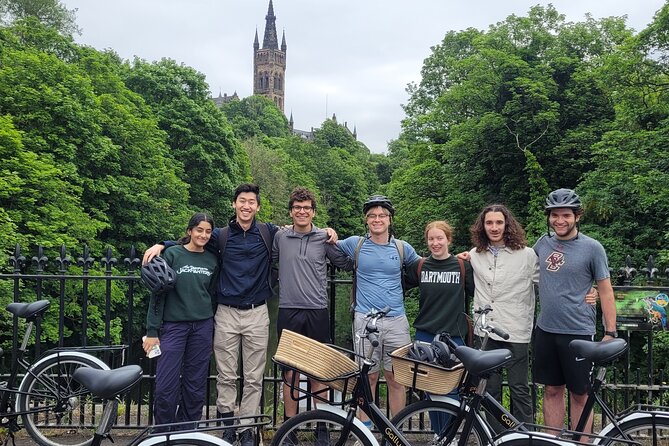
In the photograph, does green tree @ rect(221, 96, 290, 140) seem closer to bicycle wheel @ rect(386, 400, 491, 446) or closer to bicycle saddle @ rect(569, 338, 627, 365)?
bicycle wheel @ rect(386, 400, 491, 446)

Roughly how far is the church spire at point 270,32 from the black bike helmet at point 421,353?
132 m

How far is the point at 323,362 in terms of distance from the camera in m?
3.81

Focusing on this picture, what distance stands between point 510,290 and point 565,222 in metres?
0.67

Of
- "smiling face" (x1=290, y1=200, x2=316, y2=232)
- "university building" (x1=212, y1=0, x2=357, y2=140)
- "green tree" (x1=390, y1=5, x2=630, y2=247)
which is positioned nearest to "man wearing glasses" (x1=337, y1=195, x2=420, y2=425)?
"smiling face" (x1=290, y1=200, x2=316, y2=232)

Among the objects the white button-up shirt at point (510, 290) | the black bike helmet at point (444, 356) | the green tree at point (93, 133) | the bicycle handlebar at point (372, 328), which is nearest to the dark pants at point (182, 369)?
the bicycle handlebar at point (372, 328)

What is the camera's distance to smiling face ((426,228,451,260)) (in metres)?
4.64

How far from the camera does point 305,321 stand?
4652 mm

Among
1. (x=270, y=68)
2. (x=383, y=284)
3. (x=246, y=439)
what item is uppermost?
(x=270, y=68)

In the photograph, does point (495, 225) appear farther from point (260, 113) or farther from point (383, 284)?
point (260, 113)

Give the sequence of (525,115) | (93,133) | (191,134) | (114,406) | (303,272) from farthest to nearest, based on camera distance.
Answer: (191,134)
(525,115)
(93,133)
(303,272)
(114,406)

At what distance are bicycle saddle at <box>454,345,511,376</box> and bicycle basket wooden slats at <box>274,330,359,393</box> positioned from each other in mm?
759

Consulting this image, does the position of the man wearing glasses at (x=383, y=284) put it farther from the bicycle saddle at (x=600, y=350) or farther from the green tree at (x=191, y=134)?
the green tree at (x=191, y=134)

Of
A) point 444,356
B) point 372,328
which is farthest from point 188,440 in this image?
point 444,356

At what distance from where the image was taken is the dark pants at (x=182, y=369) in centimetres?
451
